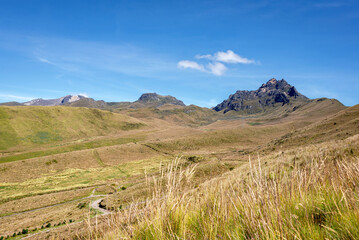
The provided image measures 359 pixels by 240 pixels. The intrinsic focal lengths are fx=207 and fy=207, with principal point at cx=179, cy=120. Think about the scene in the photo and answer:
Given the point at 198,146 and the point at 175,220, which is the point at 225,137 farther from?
the point at 175,220

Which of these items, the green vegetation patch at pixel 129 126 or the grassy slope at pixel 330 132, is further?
the green vegetation patch at pixel 129 126

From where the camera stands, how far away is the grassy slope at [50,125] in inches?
4928

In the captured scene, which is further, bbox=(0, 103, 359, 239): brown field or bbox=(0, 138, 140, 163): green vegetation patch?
bbox=(0, 138, 140, 163): green vegetation patch

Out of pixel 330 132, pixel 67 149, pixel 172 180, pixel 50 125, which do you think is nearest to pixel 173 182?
pixel 172 180

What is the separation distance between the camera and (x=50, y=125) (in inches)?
5856

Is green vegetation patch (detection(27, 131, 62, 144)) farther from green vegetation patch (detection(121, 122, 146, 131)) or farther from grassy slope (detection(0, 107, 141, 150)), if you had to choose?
green vegetation patch (detection(121, 122, 146, 131))

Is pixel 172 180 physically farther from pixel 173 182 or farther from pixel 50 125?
pixel 50 125

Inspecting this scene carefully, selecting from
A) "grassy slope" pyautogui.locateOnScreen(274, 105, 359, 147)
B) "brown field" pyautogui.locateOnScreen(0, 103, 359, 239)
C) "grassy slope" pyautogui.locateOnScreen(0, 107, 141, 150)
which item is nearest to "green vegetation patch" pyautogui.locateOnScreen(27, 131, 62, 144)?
"grassy slope" pyautogui.locateOnScreen(0, 107, 141, 150)

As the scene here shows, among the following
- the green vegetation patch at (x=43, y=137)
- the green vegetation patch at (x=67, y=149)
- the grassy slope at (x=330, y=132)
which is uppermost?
the grassy slope at (x=330, y=132)

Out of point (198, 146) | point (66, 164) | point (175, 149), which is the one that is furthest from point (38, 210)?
point (198, 146)

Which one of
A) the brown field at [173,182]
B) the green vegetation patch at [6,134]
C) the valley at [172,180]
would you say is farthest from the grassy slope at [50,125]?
the brown field at [173,182]

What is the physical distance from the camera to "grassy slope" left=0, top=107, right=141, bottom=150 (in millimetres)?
125175

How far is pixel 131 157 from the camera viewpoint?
98.1 m

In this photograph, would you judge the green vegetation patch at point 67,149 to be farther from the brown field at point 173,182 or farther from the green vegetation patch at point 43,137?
the green vegetation patch at point 43,137
